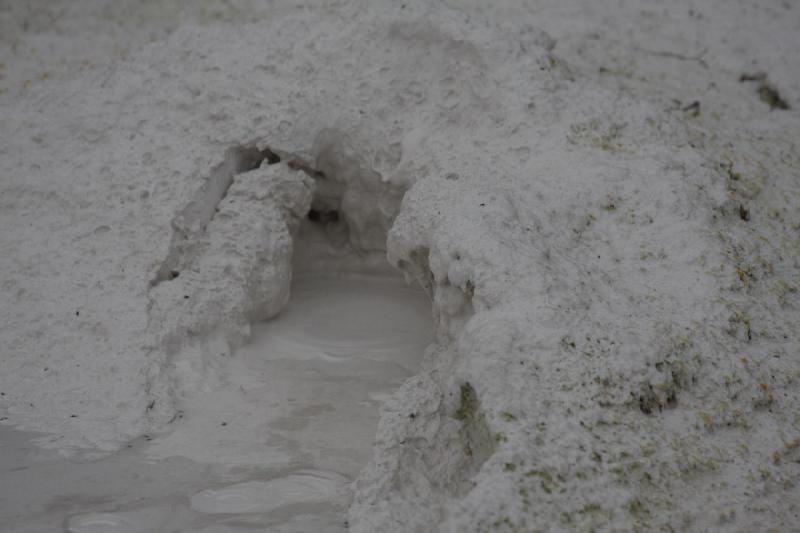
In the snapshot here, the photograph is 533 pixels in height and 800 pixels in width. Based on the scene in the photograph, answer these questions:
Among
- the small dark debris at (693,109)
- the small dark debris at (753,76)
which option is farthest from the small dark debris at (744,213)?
the small dark debris at (753,76)

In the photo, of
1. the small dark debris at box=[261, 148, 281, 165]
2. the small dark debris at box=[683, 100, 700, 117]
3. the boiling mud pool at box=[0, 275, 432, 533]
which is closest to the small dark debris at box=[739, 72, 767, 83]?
the small dark debris at box=[683, 100, 700, 117]

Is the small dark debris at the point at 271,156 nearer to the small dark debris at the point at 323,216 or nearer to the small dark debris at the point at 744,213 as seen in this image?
the small dark debris at the point at 323,216

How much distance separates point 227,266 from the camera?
3.77m

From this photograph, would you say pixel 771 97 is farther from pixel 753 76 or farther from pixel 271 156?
pixel 271 156

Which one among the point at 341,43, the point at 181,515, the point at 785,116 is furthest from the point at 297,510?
the point at 785,116

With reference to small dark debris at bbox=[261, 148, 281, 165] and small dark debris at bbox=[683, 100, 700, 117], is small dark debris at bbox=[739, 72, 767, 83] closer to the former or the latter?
small dark debris at bbox=[683, 100, 700, 117]

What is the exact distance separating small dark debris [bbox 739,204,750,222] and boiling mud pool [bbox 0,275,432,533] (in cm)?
138

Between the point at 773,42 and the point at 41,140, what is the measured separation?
3.94 metres

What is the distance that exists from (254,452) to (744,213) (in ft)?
6.83

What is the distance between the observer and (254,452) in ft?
10.4

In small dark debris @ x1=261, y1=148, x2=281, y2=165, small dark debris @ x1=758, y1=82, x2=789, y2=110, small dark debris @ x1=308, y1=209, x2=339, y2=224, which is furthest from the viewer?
small dark debris @ x1=758, y1=82, x2=789, y2=110

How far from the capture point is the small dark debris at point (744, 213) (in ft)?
11.7

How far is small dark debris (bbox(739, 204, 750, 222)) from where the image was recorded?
3.56 m

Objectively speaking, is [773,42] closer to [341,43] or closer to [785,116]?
[785,116]
